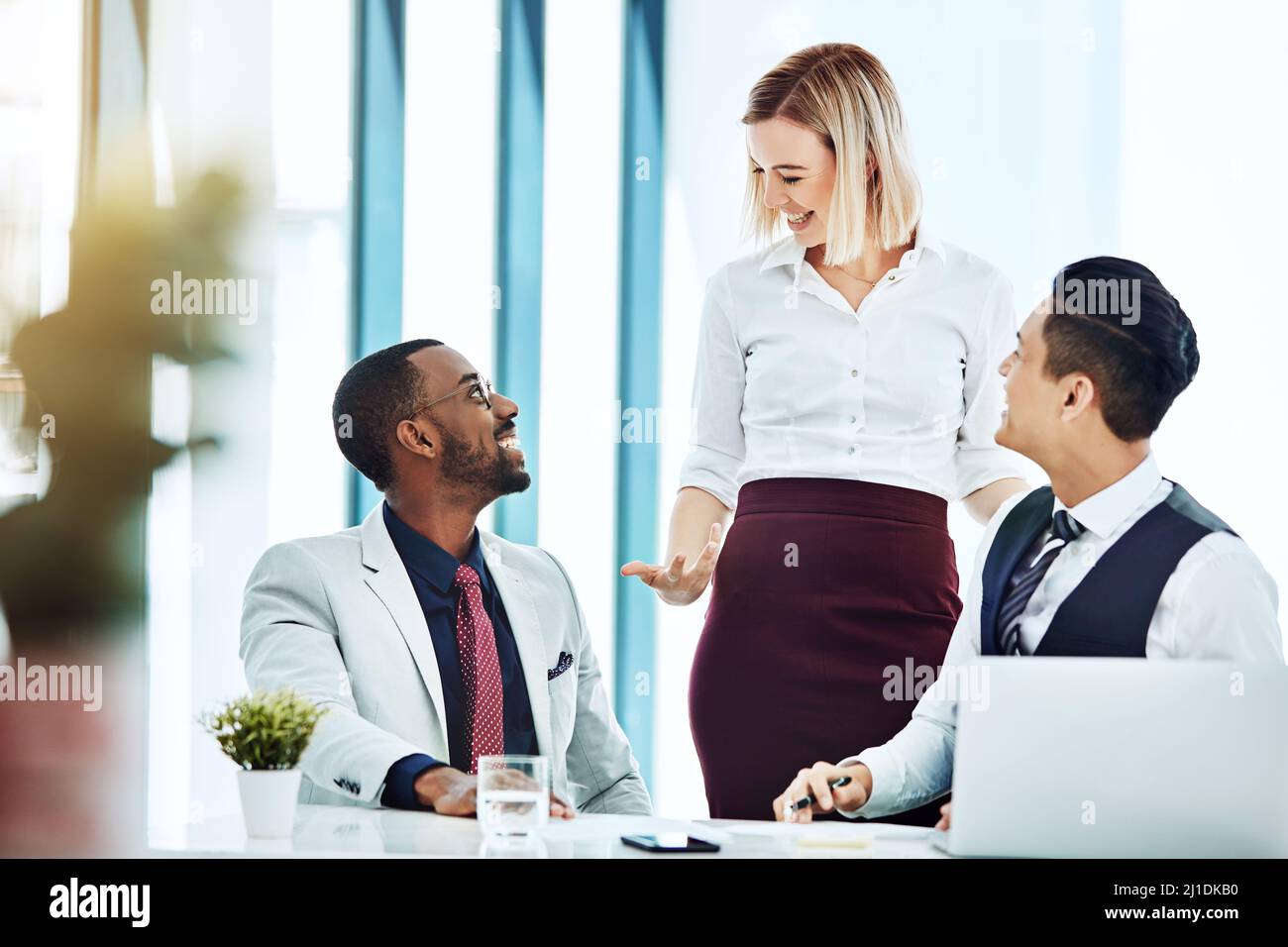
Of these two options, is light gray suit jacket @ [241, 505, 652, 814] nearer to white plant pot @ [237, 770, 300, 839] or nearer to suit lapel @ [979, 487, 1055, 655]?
white plant pot @ [237, 770, 300, 839]

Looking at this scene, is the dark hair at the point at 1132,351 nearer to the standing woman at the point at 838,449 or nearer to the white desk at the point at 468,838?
the standing woman at the point at 838,449

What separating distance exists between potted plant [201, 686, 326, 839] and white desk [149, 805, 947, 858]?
25 mm

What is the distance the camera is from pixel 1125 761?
129cm

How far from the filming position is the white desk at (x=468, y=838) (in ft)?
4.27

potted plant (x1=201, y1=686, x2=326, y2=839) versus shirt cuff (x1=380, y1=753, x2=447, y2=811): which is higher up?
potted plant (x1=201, y1=686, x2=326, y2=839)

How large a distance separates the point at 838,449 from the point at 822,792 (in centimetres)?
78

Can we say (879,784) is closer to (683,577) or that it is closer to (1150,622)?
(1150,622)

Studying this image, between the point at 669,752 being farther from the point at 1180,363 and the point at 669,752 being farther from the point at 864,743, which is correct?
the point at 1180,363

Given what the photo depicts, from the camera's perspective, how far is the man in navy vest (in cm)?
164

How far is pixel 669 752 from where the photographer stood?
358 cm

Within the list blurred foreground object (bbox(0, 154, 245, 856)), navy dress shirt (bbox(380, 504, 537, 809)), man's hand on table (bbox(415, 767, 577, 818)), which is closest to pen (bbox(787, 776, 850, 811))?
man's hand on table (bbox(415, 767, 577, 818))
